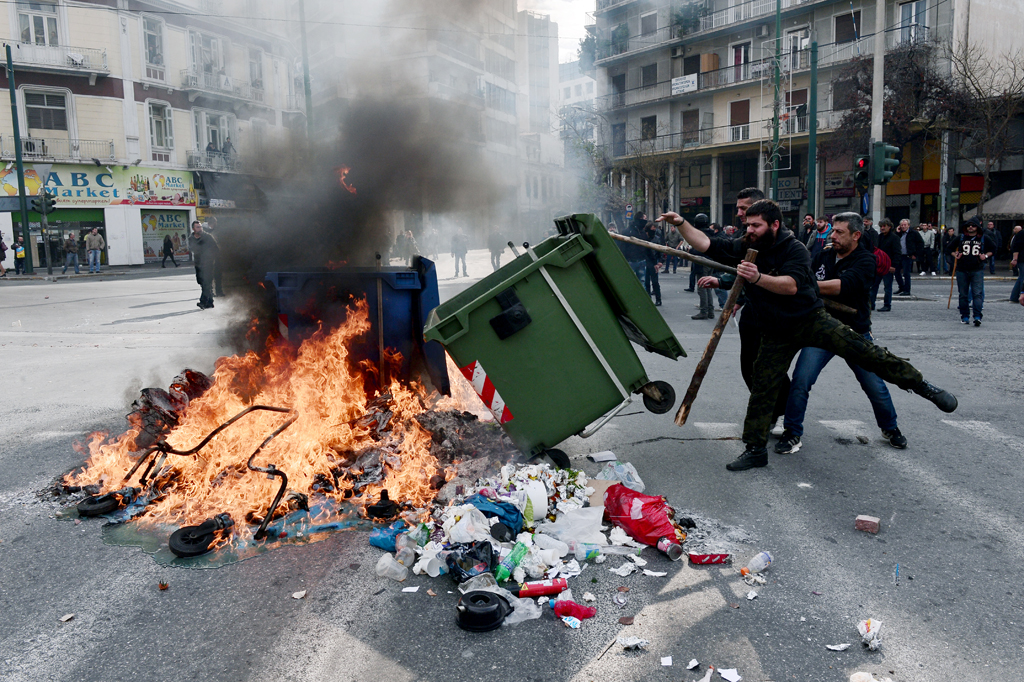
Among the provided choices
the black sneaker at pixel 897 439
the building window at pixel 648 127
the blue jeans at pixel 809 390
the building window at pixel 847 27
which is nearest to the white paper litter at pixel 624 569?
the blue jeans at pixel 809 390

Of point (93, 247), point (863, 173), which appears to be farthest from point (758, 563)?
point (93, 247)

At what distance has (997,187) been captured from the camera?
25203 mm

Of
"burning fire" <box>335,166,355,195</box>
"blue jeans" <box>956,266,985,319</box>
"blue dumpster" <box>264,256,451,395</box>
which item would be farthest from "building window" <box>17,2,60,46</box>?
"blue jeans" <box>956,266,985,319</box>

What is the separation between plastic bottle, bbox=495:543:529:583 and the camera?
9.95ft

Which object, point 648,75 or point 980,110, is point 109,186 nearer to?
point 648,75

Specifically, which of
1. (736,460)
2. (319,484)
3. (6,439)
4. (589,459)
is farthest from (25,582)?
(736,460)

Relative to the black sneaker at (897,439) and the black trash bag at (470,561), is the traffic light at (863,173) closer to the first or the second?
the black sneaker at (897,439)

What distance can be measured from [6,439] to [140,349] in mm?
4046

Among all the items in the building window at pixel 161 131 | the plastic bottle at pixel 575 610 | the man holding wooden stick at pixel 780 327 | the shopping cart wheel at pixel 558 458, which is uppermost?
the building window at pixel 161 131

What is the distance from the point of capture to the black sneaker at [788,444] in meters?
4.86

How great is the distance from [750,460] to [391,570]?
2.56 m

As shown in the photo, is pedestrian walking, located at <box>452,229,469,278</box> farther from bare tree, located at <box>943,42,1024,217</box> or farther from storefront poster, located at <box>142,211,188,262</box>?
storefront poster, located at <box>142,211,188,262</box>

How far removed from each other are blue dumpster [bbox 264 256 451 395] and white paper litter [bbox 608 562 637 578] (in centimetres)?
258

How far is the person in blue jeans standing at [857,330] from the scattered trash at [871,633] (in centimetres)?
225
